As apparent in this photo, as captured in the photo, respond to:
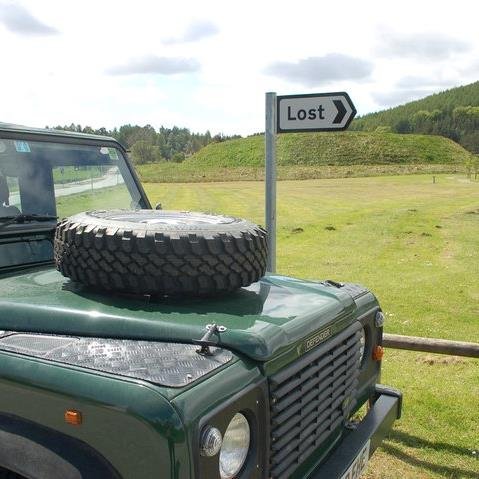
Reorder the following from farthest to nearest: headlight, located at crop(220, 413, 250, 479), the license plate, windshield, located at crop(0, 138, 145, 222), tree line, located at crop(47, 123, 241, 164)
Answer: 1. tree line, located at crop(47, 123, 241, 164)
2. windshield, located at crop(0, 138, 145, 222)
3. the license plate
4. headlight, located at crop(220, 413, 250, 479)

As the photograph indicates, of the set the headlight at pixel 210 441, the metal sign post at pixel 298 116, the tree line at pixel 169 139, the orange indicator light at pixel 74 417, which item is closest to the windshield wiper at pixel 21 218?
the orange indicator light at pixel 74 417

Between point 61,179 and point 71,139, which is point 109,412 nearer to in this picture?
point 61,179

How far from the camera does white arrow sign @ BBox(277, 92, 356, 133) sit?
4.77 metres

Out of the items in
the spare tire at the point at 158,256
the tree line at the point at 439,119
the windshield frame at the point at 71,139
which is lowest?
the spare tire at the point at 158,256

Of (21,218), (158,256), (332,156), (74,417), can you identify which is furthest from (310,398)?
(332,156)

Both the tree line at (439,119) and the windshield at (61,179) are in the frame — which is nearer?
the windshield at (61,179)

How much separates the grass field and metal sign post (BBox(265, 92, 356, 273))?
1.82 m

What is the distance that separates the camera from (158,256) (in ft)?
8.82

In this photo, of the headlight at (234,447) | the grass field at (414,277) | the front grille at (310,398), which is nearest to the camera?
the headlight at (234,447)

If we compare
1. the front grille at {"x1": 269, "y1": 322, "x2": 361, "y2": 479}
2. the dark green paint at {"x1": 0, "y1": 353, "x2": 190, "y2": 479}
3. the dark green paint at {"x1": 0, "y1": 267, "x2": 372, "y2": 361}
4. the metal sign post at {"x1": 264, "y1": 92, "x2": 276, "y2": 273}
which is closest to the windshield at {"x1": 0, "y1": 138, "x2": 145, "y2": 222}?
the dark green paint at {"x1": 0, "y1": 267, "x2": 372, "y2": 361}

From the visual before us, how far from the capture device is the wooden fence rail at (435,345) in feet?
16.4

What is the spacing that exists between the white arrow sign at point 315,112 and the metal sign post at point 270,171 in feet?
0.19

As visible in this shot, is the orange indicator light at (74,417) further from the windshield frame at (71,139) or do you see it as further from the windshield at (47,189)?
the windshield frame at (71,139)

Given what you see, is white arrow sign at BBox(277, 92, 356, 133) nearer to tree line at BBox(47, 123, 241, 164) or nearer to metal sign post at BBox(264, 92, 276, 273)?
metal sign post at BBox(264, 92, 276, 273)
